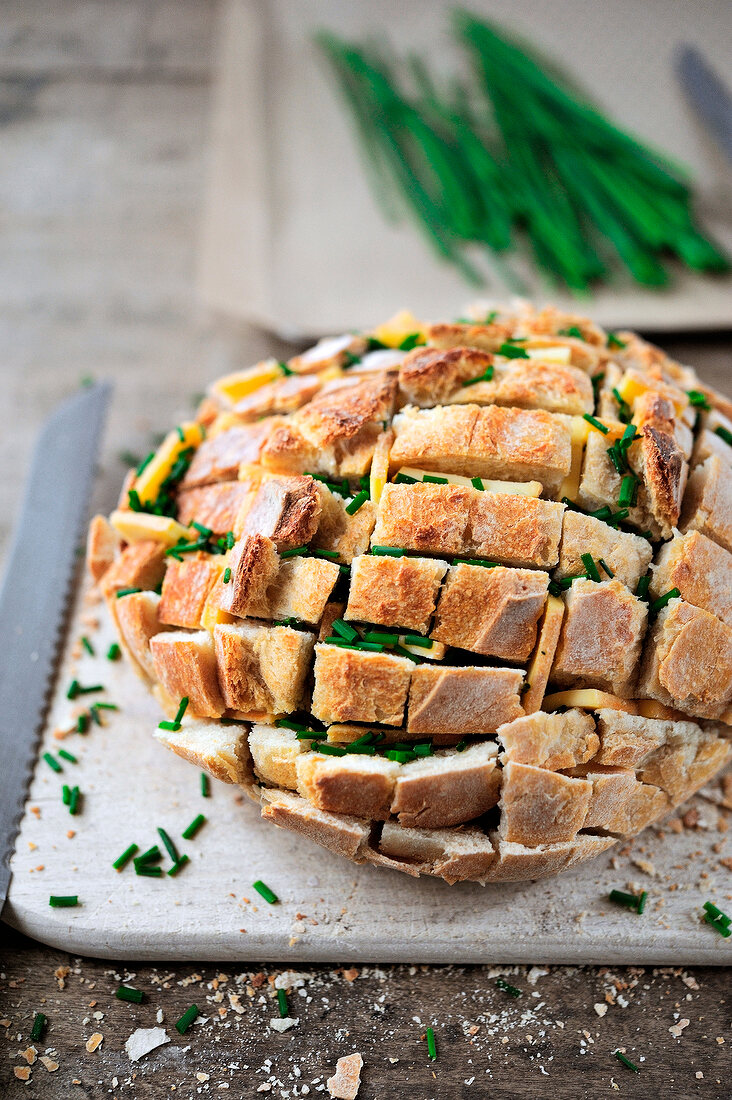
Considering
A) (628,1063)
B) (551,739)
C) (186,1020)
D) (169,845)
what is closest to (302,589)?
(551,739)

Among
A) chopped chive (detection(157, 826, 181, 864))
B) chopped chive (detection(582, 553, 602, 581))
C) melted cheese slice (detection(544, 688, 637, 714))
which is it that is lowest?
chopped chive (detection(157, 826, 181, 864))

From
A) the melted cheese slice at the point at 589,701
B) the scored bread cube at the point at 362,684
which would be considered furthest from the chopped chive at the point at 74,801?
the melted cheese slice at the point at 589,701

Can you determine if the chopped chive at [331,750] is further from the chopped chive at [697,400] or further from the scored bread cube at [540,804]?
the chopped chive at [697,400]

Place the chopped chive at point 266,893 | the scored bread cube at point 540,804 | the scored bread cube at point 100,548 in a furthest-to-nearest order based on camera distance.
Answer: the scored bread cube at point 100,548, the chopped chive at point 266,893, the scored bread cube at point 540,804

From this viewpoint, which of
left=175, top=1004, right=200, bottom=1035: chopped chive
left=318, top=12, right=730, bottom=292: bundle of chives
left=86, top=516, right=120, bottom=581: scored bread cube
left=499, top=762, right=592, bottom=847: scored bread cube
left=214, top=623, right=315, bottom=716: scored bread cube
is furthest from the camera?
left=318, top=12, right=730, bottom=292: bundle of chives

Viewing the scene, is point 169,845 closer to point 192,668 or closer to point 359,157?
point 192,668

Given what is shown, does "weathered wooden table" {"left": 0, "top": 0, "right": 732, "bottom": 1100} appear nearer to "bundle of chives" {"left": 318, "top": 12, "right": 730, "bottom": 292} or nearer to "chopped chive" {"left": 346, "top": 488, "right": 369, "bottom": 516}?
"bundle of chives" {"left": 318, "top": 12, "right": 730, "bottom": 292}

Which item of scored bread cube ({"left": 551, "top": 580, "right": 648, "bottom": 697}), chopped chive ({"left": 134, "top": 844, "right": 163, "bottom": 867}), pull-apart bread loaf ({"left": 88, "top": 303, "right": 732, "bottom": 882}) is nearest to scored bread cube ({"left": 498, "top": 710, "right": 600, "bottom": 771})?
pull-apart bread loaf ({"left": 88, "top": 303, "right": 732, "bottom": 882})
